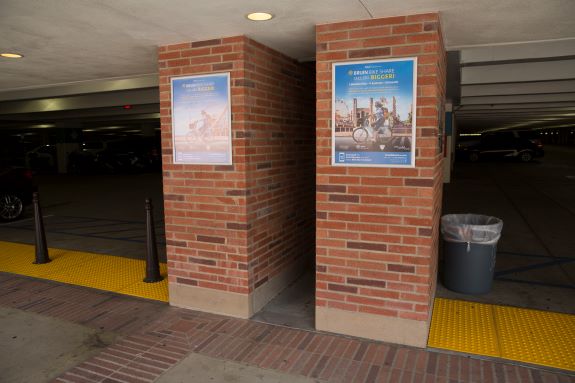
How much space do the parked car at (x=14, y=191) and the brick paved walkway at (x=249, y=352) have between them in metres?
5.90

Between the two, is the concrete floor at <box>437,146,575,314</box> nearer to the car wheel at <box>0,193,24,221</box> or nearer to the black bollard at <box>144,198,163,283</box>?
the black bollard at <box>144,198,163,283</box>

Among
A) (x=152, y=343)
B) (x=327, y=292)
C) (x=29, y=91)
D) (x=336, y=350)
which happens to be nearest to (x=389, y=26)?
(x=327, y=292)

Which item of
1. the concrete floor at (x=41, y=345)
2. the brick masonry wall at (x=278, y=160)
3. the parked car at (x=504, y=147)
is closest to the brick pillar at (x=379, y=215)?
the brick masonry wall at (x=278, y=160)

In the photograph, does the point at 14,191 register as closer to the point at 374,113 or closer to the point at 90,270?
the point at 90,270

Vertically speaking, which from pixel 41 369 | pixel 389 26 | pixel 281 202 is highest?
pixel 389 26

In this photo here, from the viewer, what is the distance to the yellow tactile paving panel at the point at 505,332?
3.36 meters

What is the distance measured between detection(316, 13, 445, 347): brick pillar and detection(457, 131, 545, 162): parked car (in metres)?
24.3

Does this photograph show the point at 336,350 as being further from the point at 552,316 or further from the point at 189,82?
the point at 189,82

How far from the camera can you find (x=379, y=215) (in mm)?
3514

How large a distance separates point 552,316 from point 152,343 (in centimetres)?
371

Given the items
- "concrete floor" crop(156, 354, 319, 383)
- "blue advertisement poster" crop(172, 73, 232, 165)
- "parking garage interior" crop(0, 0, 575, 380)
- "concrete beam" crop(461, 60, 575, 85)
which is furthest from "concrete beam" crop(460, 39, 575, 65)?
"concrete floor" crop(156, 354, 319, 383)

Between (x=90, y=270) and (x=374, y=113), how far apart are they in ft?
14.4

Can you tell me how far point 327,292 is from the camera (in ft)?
12.4

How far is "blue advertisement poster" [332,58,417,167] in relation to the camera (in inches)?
132
